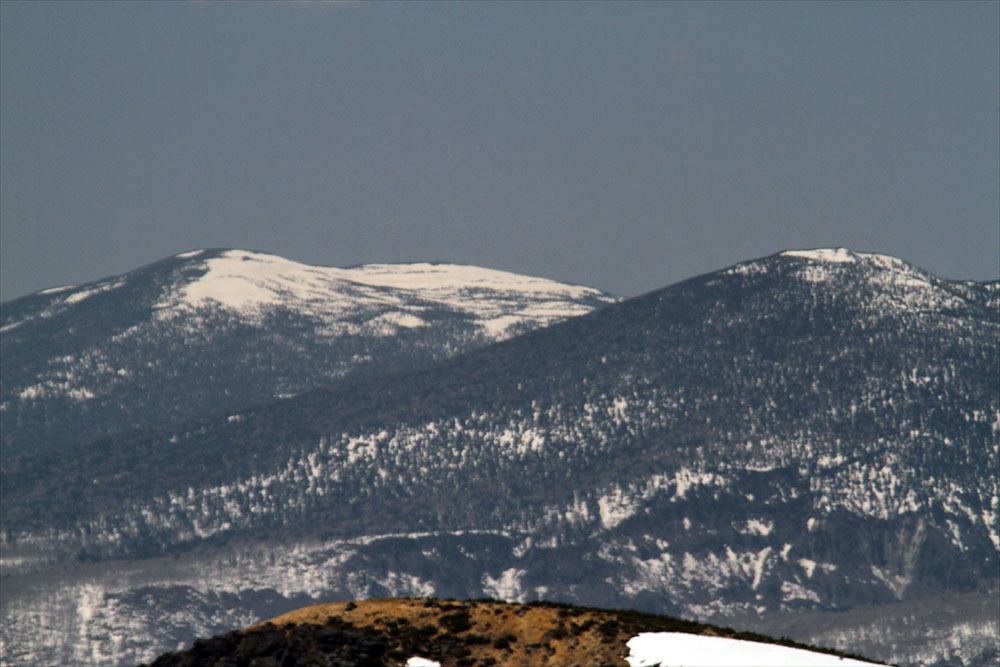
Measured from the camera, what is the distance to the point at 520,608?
146 m

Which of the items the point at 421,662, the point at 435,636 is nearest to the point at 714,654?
the point at 435,636

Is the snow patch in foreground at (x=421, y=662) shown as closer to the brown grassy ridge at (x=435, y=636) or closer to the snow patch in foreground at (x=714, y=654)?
the brown grassy ridge at (x=435, y=636)

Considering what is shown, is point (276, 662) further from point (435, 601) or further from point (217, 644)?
point (435, 601)

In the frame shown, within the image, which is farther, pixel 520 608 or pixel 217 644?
pixel 520 608

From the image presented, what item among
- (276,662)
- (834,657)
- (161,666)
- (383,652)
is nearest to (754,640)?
(834,657)

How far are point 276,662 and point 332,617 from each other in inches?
362

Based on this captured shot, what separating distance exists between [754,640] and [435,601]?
27.6m

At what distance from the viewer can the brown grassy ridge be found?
136 metres

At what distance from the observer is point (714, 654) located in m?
136

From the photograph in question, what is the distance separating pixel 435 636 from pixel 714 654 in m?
23.2

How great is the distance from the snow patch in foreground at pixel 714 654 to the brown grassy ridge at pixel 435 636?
5.81 feet

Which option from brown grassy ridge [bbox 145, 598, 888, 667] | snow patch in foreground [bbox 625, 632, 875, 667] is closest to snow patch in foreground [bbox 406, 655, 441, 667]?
brown grassy ridge [bbox 145, 598, 888, 667]

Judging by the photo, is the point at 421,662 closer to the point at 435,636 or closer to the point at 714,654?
the point at 435,636

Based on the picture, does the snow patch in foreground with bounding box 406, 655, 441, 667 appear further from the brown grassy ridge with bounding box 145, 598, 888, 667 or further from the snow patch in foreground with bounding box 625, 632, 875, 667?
the snow patch in foreground with bounding box 625, 632, 875, 667
